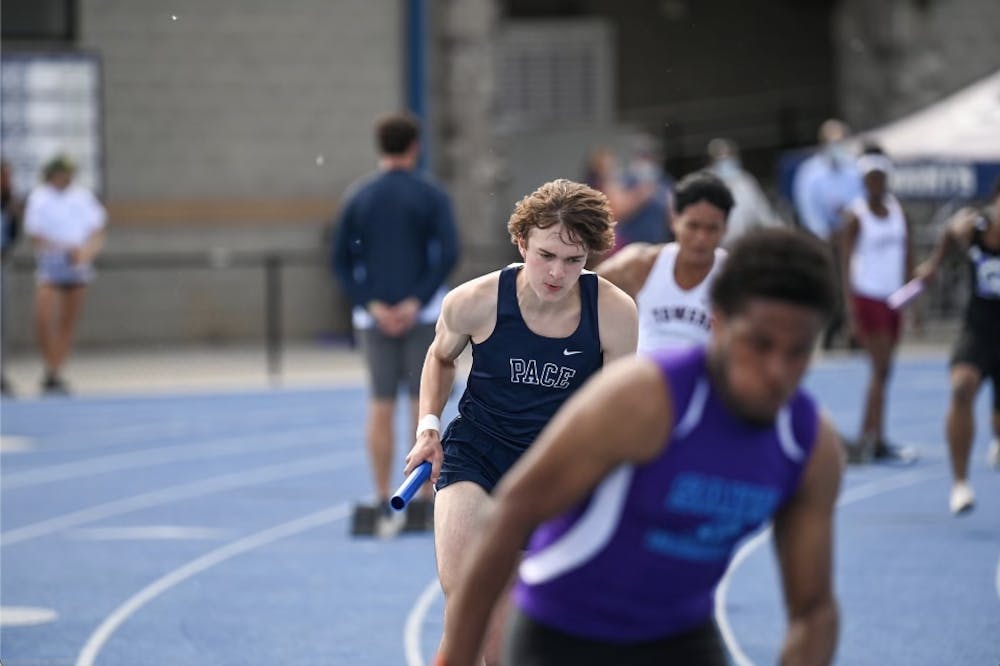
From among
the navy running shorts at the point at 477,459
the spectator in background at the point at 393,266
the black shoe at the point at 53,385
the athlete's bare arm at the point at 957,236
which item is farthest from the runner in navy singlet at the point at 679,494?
the black shoe at the point at 53,385

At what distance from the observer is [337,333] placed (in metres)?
23.2

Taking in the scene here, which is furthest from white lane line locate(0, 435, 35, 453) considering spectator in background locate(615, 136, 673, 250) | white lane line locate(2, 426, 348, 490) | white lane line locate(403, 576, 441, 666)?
white lane line locate(403, 576, 441, 666)

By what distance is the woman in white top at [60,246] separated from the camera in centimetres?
1856

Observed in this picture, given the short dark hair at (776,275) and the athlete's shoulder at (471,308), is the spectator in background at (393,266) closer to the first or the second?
the athlete's shoulder at (471,308)

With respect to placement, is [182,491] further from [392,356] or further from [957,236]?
[957,236]

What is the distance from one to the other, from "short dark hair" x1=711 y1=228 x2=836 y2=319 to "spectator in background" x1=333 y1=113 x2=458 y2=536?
7534mm

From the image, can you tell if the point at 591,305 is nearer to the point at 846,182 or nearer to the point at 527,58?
the point at 846,182

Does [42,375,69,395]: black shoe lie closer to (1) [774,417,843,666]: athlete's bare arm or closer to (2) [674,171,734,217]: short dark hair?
(2) [674,171,734,217]: short dark hair

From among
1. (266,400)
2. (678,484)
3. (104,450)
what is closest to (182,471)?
(104,450)

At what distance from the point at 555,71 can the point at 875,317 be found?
55.0 feet

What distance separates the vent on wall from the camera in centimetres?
2966

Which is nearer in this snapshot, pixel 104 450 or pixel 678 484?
pixel 678 484

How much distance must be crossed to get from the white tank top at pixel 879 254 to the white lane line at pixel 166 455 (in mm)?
4783

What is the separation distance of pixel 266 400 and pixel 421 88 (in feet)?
13.3
